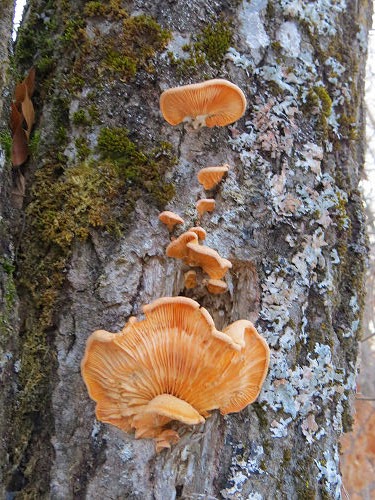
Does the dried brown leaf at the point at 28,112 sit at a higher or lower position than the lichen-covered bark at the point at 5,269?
higher

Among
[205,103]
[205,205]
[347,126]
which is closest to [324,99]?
[347,126]

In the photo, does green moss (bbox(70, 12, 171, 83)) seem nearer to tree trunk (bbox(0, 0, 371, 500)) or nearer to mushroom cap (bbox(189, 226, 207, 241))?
tree trunk (bbox(0, 0, 371, 500))

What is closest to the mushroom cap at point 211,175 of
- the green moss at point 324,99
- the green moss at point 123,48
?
the green moss at point 123,48

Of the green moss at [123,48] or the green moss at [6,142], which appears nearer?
the green moss at [6,142]

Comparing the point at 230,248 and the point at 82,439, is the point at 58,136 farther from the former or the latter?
the point at 82,439

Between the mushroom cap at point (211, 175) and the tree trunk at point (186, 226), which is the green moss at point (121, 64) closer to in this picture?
the tree trunk at point (186, 226)

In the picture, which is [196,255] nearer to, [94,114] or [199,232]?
[199,232]
